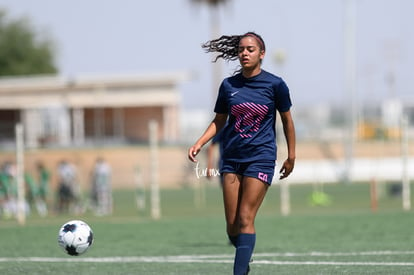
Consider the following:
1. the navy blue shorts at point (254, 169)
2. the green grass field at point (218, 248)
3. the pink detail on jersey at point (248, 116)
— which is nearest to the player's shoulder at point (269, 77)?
the pink detail on jersey at point (248, 116)

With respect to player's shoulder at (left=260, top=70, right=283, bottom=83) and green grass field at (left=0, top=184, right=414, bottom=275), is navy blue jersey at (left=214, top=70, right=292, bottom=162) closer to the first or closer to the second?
player's shoulder at (left=260, top=70, right=283, bottom=83)

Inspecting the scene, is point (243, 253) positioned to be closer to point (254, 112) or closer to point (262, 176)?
point (262, 176)

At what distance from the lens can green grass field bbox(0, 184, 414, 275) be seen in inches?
457

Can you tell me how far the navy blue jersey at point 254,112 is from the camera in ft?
30.9

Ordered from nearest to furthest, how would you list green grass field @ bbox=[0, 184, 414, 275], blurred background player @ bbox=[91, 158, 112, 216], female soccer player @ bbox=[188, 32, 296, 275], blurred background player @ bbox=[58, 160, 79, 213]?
1. female soccer player @ bbox=[188, 32, 296, 275]
2. green grass field @ bbox=[0, 184, 414, 275]
3. blurred background player @ bbox=[58, 160, 79, 213]
4. blurred background player @ bbox=[91, 158, 112, 216]

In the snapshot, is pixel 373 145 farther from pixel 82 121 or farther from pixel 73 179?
pixel 73 179

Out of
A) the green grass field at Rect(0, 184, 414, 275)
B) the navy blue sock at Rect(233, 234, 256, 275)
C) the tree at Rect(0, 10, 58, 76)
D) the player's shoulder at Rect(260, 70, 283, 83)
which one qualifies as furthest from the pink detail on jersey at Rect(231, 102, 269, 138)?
the tree at Rect(0, 10, 58, 76)

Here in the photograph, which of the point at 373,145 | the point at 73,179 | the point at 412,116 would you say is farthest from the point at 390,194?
the point at 412,116

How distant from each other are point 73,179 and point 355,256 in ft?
63.9

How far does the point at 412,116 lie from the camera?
76750 millimetres

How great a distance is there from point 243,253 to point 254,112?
1362mm

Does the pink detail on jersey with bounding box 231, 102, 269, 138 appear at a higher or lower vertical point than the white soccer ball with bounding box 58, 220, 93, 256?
higher

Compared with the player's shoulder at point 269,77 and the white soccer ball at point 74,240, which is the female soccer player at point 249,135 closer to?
the player's shoulder at point 269,77

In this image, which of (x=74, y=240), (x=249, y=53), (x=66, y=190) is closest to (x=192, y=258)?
(x=74, y=240)
